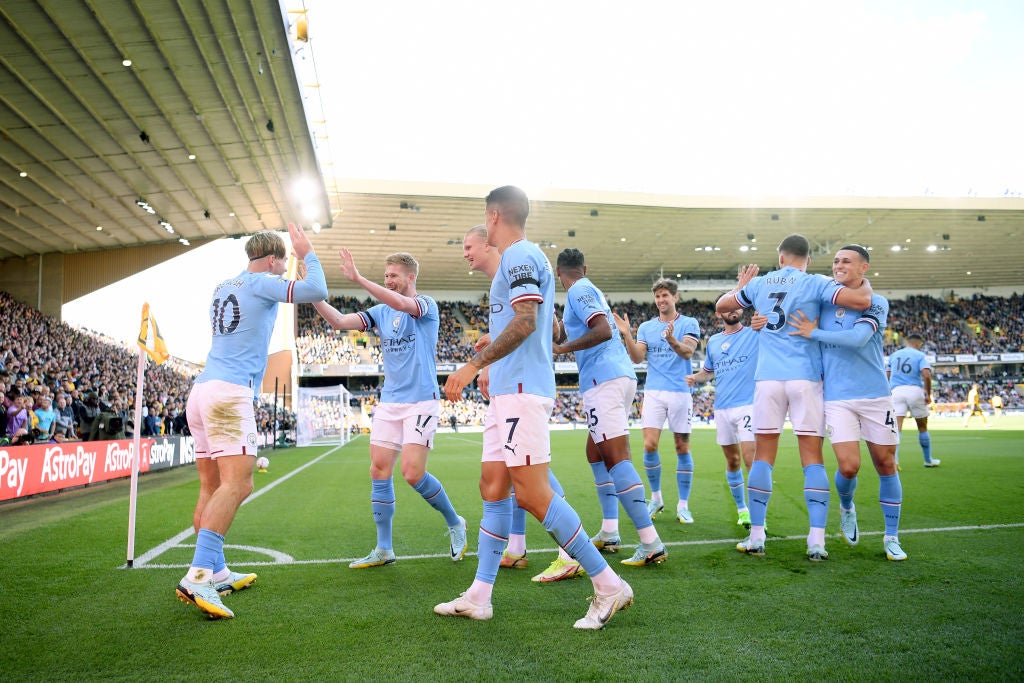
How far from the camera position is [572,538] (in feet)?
10.4

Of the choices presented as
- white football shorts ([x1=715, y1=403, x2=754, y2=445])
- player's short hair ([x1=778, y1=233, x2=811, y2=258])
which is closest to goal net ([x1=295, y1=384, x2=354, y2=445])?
white football shorts ([x1=715, y1=403, x2=754, y2=445])

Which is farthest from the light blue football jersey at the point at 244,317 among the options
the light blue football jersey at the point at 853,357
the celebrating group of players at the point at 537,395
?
the light blue football jersey at the point at 853,357

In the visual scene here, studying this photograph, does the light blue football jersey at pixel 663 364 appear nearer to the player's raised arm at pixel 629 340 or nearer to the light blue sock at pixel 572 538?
the player's raised arm at pixel 629 340

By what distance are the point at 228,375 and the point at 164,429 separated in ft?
59.9

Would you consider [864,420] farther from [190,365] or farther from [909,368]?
[190,365]

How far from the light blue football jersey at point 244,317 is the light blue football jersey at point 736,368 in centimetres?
428

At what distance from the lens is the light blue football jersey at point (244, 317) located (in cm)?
393

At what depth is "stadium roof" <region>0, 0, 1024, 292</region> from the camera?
1445 cm

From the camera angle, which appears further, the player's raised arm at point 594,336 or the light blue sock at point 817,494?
the light blue sock at point 817,494

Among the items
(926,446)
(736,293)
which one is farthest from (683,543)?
(926,446)

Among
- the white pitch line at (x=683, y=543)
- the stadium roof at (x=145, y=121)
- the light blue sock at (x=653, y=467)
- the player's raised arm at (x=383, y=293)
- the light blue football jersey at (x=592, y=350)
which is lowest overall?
the white pitch line at (x=683, y=543)

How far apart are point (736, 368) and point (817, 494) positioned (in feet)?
6.93

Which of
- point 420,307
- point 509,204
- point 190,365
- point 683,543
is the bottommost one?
point 683,543

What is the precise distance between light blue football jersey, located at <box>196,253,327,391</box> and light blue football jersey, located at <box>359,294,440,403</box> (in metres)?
0.99
